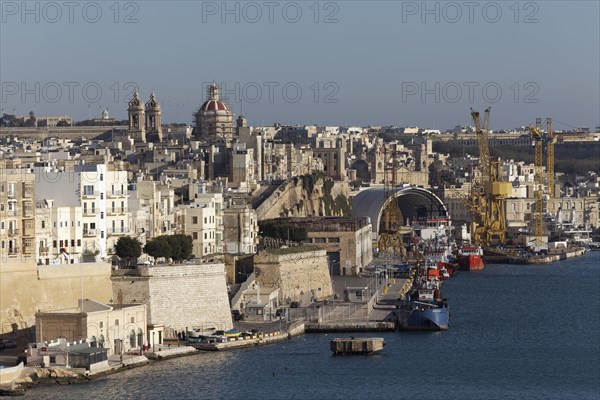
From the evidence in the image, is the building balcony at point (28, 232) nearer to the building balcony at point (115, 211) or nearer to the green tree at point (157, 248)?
the building balcony at point (115, 211)

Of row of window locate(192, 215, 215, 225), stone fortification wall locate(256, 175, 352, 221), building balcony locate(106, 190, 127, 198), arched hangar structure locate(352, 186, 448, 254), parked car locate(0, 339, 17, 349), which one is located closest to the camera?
parked car locate(0, 339, 17, 349)

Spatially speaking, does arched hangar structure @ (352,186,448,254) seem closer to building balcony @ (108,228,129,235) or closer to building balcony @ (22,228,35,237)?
building balcony @ (108,228,129,235)

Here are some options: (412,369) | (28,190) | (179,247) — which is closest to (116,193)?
(179,247)

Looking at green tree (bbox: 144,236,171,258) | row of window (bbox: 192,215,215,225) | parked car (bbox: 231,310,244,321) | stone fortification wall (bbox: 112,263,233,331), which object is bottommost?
parked car (bbox: 231,310,244,321)

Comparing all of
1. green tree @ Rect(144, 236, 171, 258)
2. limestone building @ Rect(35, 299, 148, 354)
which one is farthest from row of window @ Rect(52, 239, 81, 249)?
limestone building @ Rect(35, 299, 148, 354)

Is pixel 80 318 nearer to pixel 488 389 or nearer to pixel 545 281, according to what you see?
pixel 488 389

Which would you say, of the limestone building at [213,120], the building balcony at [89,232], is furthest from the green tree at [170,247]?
the limestone building at [213,120]

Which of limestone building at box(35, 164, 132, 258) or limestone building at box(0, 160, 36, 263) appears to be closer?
limestone building at box(0, 160, 36, 263)
